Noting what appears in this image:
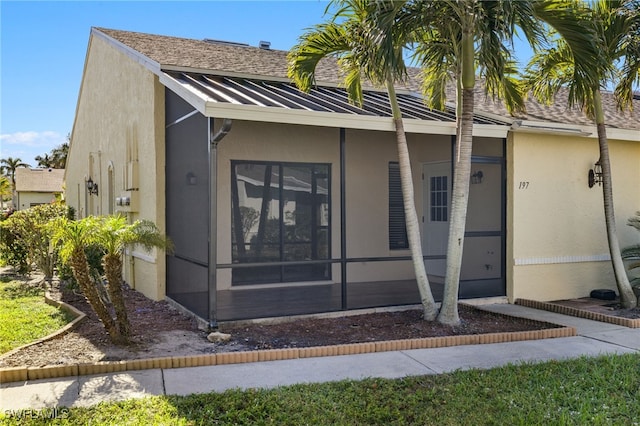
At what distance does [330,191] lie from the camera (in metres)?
11.3

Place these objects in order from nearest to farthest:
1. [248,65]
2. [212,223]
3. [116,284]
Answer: [116,284]
[212,223]
[248,65]

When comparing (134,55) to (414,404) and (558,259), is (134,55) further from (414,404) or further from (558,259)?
(558,259)

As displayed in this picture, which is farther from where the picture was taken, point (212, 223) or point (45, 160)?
point (45, 160)

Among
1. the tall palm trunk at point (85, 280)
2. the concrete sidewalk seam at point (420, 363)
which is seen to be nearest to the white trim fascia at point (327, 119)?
the tall palm trunk at point (85, 280)

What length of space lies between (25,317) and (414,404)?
21.3ft

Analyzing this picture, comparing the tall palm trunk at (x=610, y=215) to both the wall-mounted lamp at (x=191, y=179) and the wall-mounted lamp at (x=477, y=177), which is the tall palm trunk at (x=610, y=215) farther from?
the wall-mounted lamp at (x=191, y=179)

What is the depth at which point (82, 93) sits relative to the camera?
18.8 m

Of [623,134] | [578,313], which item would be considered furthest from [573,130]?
[578,313]

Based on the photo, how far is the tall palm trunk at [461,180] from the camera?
7707 millimetres

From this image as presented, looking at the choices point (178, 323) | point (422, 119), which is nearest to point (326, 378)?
point (178, 323)

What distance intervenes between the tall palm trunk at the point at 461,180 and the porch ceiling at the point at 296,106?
43.3 inches

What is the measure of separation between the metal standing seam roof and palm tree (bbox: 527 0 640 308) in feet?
4.00

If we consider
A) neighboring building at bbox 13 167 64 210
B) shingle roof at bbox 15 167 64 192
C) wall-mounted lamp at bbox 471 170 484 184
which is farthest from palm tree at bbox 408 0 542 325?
neighboring building at bbox 13 167 64 210

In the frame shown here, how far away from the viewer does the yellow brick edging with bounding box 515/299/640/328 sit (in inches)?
324
